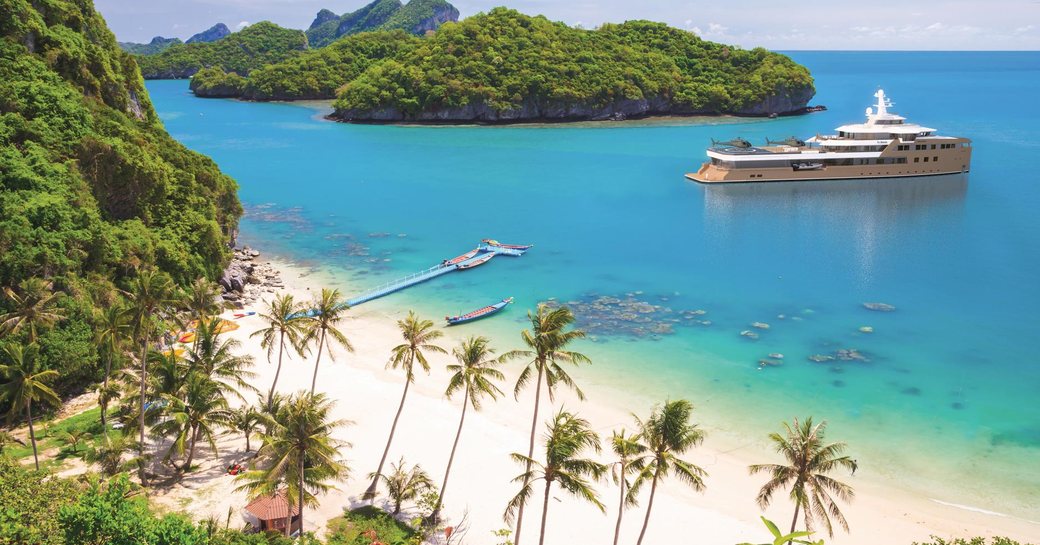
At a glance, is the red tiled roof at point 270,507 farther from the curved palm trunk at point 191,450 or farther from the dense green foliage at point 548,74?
the dense green foliage at point 548,74

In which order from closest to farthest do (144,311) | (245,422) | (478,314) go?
(144,311), (245,422), (478,314)

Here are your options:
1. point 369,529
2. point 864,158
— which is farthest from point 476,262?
point 864,158

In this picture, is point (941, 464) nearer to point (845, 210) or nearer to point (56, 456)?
point (56, 456)

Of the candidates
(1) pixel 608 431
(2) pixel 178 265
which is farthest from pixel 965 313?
(2) pixel 178 265

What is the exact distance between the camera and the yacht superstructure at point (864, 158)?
328ft

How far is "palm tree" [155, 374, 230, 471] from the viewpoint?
2973cm

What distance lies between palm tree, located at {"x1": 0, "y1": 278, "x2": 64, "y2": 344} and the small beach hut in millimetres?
14092

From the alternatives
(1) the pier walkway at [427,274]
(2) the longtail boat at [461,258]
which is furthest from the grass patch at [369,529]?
Answer: (2) the longtail boat at [461,258]

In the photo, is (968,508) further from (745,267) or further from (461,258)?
(461,258)

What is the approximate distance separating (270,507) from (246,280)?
33.0 metres

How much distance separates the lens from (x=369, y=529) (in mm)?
27656

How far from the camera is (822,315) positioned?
172 ft

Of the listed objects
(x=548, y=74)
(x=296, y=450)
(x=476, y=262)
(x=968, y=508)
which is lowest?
(x=968, y=508)

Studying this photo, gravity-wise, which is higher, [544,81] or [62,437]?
[544,81]
